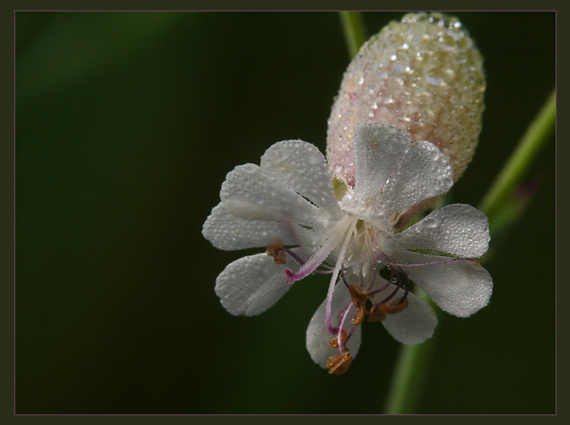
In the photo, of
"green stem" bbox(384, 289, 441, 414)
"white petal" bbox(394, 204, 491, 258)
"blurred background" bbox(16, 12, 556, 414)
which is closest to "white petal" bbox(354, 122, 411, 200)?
"white petal" bbox(394, 204, 491, 258)

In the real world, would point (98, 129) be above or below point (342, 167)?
above

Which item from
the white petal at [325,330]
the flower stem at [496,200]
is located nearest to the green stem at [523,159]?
the flower stem at [496,200]

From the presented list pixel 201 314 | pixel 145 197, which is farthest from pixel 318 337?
pixel 145 197

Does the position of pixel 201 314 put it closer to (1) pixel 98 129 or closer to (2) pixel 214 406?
(2) pixel 214 406

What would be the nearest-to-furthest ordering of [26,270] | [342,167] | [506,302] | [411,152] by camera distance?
[411,152], [342,167], [26,270], [506,302]

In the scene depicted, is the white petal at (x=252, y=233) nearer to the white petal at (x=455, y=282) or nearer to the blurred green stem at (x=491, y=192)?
the white petal at (x=455, y=282)

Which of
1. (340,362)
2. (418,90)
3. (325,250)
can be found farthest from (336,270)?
(418,90)

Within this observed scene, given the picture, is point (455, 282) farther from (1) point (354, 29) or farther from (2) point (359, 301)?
(1) point (354, 29)
